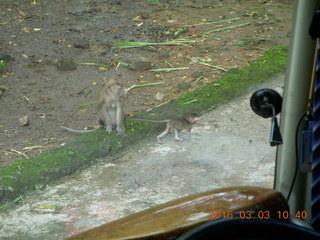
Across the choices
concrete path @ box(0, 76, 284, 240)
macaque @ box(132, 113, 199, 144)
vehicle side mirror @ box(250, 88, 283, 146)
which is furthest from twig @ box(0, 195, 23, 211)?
vehicle side mirror @ box(250, 88, 283, 146)

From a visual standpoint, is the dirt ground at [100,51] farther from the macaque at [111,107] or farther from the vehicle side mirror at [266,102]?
the vehicle side mirror at [266,102]

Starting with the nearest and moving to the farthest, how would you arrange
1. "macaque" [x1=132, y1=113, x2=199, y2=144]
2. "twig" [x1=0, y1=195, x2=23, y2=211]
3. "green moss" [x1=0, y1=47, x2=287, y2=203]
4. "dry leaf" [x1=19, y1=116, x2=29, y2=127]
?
"twig" [x1=0, y1=195, x2=23, y2=211] < "green moss" [x1=0, y1=47, x2=287, y2=203] < "macaque" [x1=132, y1=113, x2=199, y2=144] < "dry leaf" [x1=19, y1=116, x2=29, y2=127]

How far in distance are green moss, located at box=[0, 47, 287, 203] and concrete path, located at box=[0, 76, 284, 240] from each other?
0.29 feet

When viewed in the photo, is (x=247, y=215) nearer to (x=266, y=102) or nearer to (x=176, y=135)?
(x=266, y=102)

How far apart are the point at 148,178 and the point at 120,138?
639mm

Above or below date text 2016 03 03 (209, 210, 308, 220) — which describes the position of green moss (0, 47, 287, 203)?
below

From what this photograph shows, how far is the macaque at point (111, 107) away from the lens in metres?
4.54

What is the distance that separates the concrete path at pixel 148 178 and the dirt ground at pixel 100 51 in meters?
0.68

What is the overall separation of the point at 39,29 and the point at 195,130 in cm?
352

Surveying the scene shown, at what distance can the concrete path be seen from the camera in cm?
335

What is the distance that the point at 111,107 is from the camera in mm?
4754

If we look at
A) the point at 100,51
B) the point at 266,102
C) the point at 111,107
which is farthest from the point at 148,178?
the point at 100,51

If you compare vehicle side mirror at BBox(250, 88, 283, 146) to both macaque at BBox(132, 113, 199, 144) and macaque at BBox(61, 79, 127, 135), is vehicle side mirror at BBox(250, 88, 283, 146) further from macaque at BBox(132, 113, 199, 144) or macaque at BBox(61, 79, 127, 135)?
macaque at BBox(61, 79, 127, 135)

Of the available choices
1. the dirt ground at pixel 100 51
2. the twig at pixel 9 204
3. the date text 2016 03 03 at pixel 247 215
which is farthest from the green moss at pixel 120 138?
the date text 2016 03 03 at pixel 247 215
